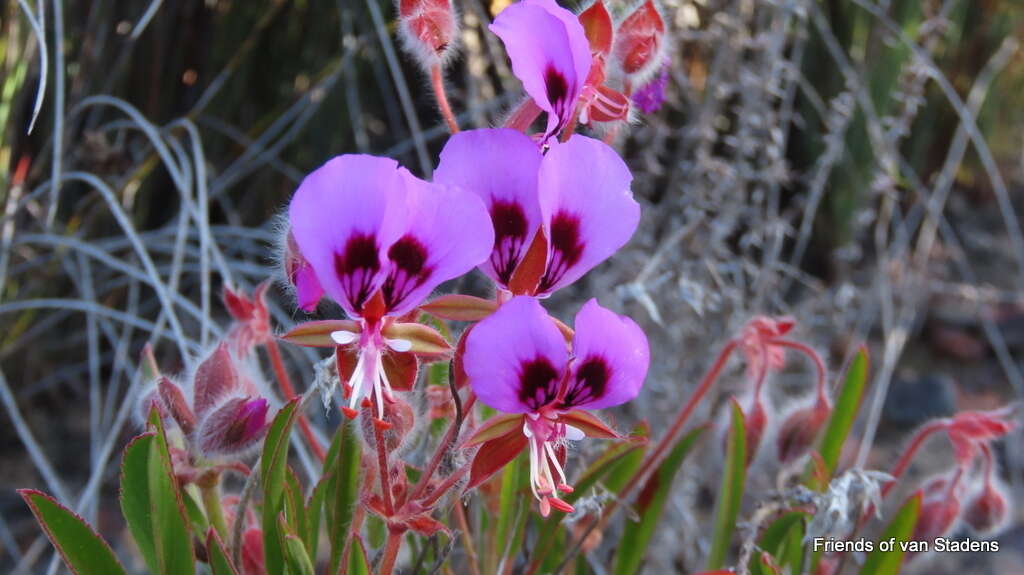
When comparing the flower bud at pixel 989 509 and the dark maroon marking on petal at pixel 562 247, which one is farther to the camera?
the flower bud at pixel 989 509

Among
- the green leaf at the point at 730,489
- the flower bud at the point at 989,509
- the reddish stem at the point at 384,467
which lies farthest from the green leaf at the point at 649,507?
the reddish stem at the point at 384,467

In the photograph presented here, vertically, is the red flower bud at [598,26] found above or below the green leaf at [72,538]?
above

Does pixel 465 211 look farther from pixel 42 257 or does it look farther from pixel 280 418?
pixel 42 257

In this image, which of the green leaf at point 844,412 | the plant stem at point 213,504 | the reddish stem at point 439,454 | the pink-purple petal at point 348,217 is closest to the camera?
the pink-purple petal at point 348,217

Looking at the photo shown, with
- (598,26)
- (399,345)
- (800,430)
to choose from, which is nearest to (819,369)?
(800,430)

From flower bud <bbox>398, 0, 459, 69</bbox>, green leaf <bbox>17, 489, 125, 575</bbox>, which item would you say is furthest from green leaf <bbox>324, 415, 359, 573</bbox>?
flower bud <bbox>398, 0, 459, 69</bbox>

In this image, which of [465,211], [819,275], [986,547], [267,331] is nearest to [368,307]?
[465,211]

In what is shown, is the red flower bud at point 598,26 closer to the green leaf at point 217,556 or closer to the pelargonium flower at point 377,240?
the pelargonium flower at point 377,240

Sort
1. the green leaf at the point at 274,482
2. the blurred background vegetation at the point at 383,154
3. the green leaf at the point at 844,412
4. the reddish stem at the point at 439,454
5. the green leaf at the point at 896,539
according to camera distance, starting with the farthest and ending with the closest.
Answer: the blurred background vegetation at the point at 383,154
the green leaf at the point at 844,412
the green leaf at the point at 896,539
the green leaf at the point at 274,482
the reddish stem at the point at 439,454
